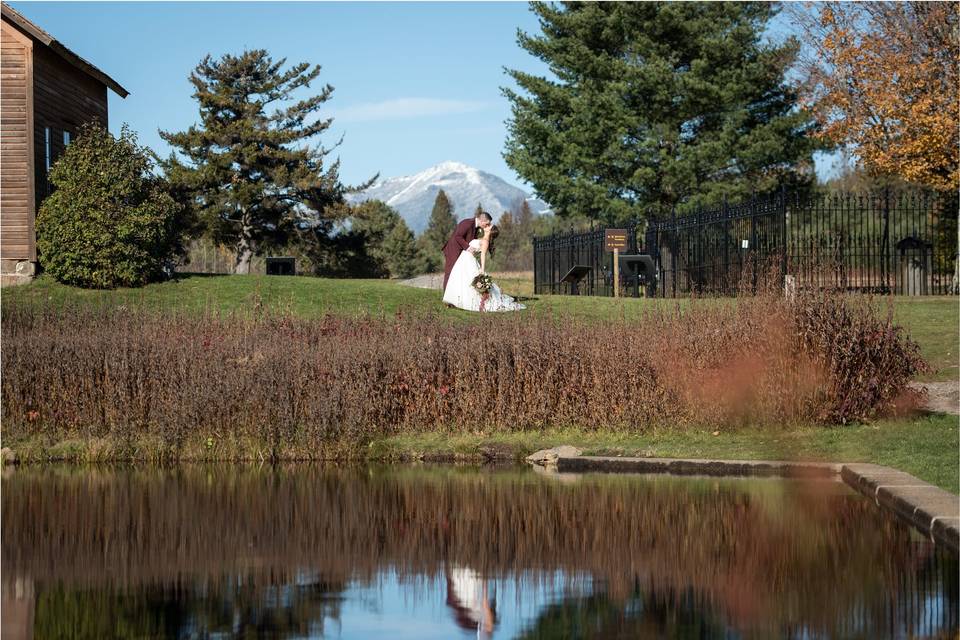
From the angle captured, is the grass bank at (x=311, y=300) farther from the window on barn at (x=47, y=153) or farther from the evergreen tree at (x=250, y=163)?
the evergreen tree at (x=250, y=163)

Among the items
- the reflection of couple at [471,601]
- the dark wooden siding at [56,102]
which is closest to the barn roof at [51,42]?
the dark wooden siding at [56,102]

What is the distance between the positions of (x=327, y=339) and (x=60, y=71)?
17933 millimetres

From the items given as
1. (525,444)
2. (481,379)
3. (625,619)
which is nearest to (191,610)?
(625,619)

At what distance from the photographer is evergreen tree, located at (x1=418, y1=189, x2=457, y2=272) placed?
239ft

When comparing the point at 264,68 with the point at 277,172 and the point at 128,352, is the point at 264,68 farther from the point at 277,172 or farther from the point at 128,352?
the point at 128,352

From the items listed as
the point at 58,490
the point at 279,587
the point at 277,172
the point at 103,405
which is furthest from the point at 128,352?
the point at 277,172

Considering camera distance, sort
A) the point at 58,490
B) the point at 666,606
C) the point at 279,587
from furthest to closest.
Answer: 1. the point at 58,490
2. the point at 279,587
3. the point at 666,606

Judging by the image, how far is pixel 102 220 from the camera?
28.7 m

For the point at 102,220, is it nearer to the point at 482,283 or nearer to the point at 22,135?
the point at 22,135

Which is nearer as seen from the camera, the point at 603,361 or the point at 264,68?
the point at 603,361

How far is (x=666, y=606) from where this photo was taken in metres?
7.31

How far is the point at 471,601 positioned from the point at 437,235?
85.8 metres

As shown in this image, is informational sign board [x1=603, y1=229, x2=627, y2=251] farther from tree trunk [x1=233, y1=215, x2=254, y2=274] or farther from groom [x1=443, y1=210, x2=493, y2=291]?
tree trunk [x1=233, y1=215, x2=254, y2=274]

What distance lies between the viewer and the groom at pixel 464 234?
25.1 metres
